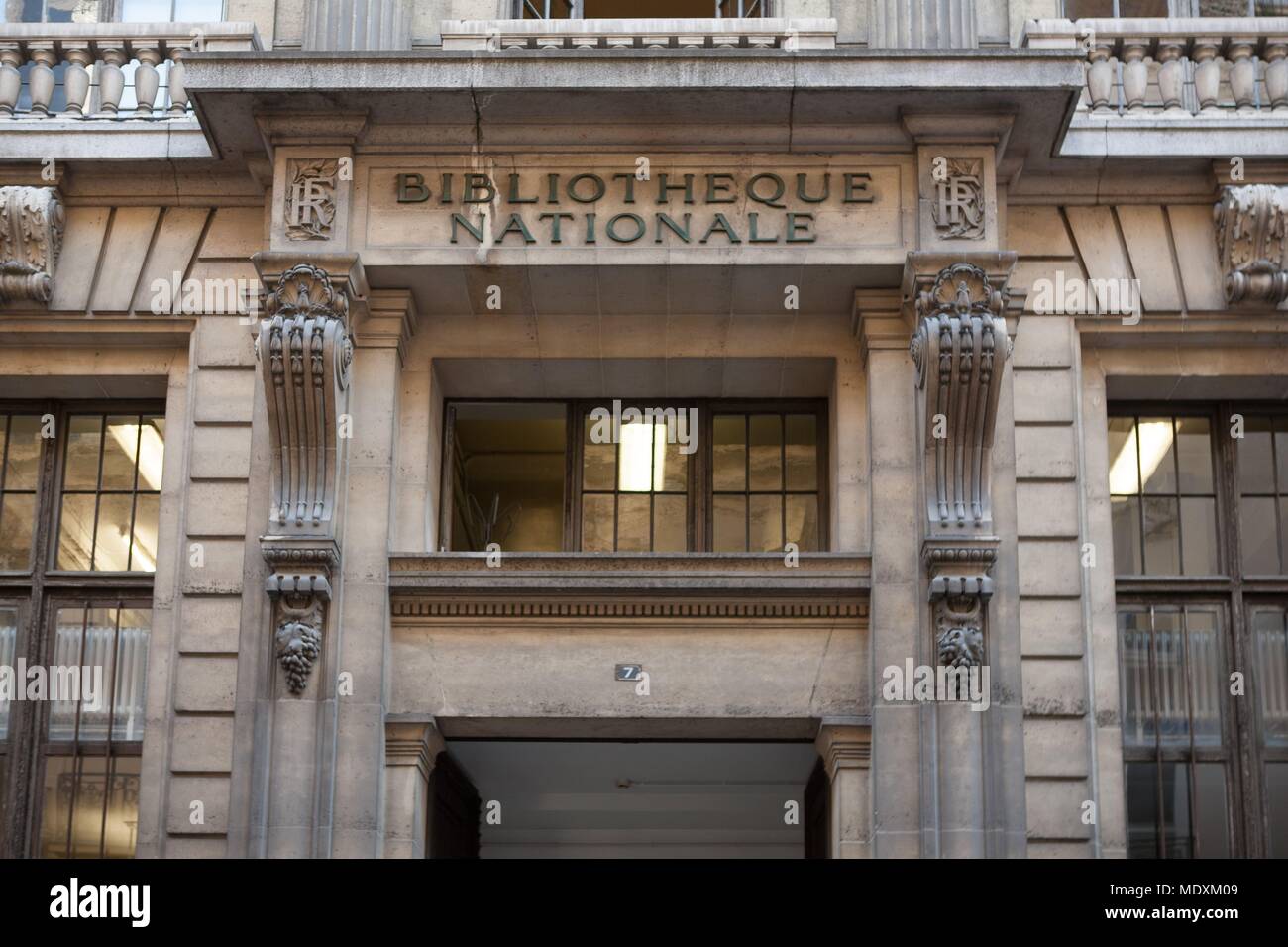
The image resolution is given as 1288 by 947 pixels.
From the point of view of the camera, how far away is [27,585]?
18.0m

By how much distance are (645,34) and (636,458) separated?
11.6ft

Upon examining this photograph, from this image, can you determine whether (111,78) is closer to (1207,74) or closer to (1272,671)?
(1207,74)

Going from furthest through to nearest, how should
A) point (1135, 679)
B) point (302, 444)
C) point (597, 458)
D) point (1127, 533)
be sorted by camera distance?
point (597, 458) → point (1127, 533) → point (1135, 679) → point (302, 444)

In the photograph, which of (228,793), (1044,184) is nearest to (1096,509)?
(1044,184)

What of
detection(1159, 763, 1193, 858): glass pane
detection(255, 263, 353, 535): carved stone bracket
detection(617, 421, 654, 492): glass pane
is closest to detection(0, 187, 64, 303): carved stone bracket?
detection(255, 263, 353, 535): carved stone bracket

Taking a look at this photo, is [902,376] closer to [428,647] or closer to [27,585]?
[428,647]

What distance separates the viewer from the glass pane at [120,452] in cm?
1830

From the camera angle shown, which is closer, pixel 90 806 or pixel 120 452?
pixel 90 806

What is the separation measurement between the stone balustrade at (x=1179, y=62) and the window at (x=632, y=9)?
2735 mm

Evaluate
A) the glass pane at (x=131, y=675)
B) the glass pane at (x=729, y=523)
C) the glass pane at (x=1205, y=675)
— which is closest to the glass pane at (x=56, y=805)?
the glass pane at (x=131, y=675)

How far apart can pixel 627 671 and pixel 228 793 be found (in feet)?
10.3

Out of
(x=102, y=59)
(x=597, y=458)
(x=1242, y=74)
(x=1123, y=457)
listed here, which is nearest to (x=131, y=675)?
(x=597, y=458)

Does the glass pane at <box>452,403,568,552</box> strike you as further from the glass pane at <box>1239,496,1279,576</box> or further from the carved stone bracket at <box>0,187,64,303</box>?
the glass pane at <box>1239,496,1279,576</box>

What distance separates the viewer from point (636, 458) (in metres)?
18.5
